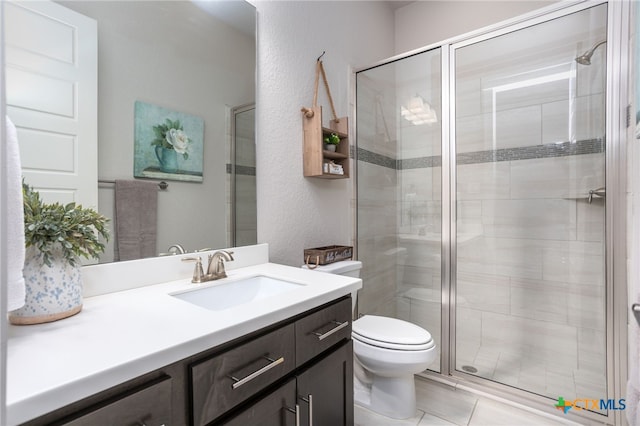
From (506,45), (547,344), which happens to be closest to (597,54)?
(506,45)

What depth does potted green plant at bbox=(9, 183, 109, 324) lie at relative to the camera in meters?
0.73

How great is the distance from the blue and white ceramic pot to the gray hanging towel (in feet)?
0.91

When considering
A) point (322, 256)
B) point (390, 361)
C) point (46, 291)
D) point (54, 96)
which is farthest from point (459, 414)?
point (54, 96)

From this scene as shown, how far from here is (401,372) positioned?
1524 mm

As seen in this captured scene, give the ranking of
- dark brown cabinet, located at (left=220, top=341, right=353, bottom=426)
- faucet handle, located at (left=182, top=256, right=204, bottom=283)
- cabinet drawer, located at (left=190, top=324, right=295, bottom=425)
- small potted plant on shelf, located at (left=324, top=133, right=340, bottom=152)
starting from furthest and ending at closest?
small potted plant on shelf, located at (left=324, top=133, right=340, bottom=152) → faucet handle, located at (left=182, top=256, right=204, bottom=283) → dark brown cabinet, located at (left=220, top=341, right=353, bottom=426) → cabinet drawer, located at (left=190, top=324, right=295, bottom=425)

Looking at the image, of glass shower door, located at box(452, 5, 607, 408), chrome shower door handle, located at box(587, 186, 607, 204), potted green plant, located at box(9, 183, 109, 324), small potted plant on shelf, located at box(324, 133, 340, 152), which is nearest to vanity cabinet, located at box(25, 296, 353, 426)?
potted green plant, located at box(9, 183, 109, 324)

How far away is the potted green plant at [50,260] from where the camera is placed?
0.73m

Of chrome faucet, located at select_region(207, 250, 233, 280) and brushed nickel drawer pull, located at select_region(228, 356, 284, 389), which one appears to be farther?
chrome faucet, located at select_region(207, 250, 233, 280)

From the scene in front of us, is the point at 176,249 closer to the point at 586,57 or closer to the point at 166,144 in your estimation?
the point at 166,144

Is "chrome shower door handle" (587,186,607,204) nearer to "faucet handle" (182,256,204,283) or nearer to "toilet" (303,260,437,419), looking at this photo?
"toilet" (303,260,437,419)

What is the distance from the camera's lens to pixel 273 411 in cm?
84

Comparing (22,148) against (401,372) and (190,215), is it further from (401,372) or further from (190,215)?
(401,372)

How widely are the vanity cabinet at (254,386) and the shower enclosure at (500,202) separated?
1239 mm

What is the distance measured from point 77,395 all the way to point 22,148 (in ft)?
2.38
